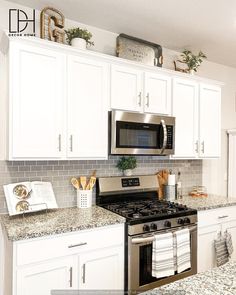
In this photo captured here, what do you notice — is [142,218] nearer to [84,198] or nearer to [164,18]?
[84,198]

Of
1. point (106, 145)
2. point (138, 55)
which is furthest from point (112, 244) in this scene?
point (138, 55)

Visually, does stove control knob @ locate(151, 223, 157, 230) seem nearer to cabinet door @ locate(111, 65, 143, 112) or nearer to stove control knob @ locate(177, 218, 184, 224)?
stove control knob @ locate(177, 218, 184, 224)

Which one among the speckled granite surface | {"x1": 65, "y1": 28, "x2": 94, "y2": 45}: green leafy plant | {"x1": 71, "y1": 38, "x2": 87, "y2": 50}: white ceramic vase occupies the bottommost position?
the speckled granite surface

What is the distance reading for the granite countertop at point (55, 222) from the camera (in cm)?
175

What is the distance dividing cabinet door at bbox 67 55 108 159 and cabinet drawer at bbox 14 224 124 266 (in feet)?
2.18

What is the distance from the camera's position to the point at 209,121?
315 cm

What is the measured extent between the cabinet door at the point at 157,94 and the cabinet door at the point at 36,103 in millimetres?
894

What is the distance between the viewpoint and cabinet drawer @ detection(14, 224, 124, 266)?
67.8 inches

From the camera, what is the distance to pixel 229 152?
12.6ft

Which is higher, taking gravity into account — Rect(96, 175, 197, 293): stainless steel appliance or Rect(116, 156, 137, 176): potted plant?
Rect(116, 156, 137, 176): potted plant

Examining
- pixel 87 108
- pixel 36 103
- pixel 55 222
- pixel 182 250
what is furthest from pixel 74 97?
pixel 182 250

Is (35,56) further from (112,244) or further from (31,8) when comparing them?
(112,244)

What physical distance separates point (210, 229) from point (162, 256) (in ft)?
2.63

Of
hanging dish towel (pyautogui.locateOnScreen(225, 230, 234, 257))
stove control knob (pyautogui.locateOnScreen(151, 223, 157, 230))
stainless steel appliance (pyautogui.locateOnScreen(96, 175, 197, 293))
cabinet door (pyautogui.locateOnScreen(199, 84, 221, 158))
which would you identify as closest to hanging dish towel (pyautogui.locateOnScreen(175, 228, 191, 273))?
stainless steel appliance (pyautogui.locateOnScreen(96, 175, 197, 293))
